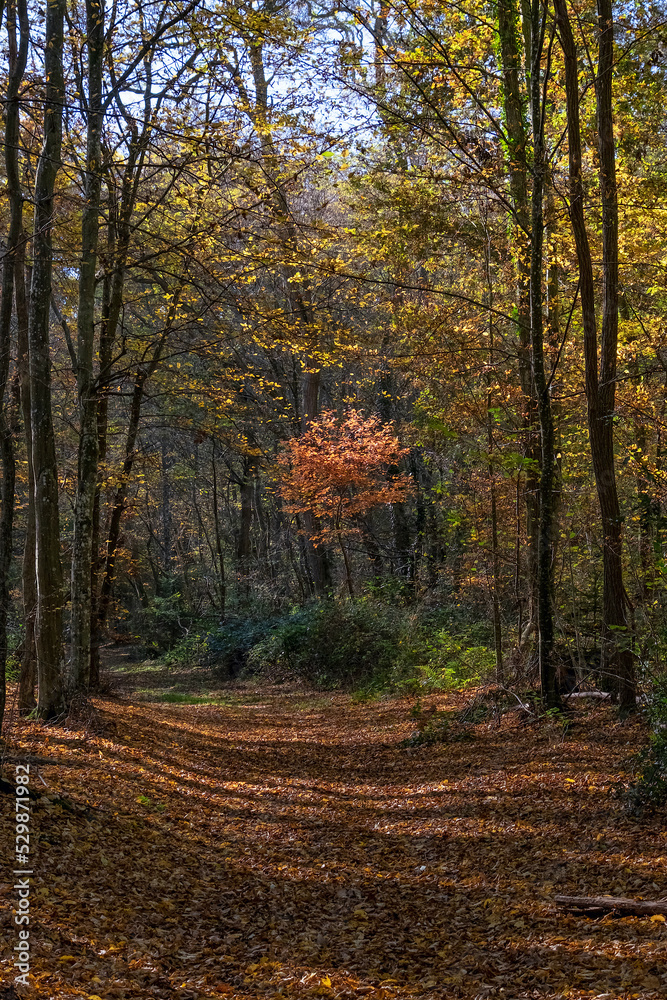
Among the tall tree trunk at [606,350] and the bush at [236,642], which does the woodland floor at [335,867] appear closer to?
the tall tree trunk at [606,350]

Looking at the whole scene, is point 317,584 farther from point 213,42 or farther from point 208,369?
point 213,42

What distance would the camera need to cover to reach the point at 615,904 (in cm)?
385

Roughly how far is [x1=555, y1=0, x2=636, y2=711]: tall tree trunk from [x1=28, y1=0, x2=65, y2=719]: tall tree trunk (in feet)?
17.1

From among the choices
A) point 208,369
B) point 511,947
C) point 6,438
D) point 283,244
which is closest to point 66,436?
point 208,369

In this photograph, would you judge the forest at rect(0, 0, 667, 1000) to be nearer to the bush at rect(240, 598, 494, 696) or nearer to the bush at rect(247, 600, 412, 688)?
the bush at rect(240, 598, 494, 696)

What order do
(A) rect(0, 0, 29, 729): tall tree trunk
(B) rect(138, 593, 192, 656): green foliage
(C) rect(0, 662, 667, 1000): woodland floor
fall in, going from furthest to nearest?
(B) rect(138, 593, 192, 656): green foliage < (A) rect(0, 0, 29, 729): tall tree trunk < (C) rect(0, 662, 667, 1000): woodland floor

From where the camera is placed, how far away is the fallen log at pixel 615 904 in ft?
12.3

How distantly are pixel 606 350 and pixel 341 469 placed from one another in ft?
30.3

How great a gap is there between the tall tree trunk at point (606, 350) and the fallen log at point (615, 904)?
3107 millimetres

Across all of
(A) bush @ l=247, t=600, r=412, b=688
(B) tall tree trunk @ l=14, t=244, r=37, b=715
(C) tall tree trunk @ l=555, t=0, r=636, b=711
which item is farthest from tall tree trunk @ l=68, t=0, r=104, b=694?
(A) bush @ l=247, t=600, r=412, b=688

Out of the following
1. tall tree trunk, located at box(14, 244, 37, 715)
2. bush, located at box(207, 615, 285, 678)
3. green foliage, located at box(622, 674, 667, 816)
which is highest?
tall tree trunk, located at box(14, 244, 37, 715)

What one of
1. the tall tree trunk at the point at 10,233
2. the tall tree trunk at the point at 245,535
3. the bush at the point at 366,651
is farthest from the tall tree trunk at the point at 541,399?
the tall tree trunk at the point at 245,535

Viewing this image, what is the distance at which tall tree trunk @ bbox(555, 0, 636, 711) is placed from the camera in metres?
6.83

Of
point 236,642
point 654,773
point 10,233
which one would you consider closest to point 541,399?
point 654,773
